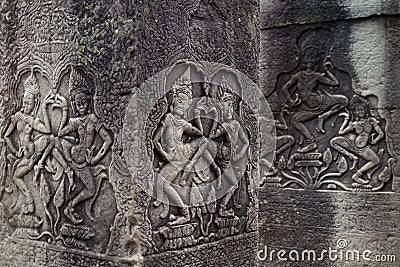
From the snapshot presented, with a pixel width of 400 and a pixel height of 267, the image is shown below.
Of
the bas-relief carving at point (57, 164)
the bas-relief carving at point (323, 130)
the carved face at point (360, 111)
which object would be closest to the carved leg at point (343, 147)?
the bas-relief carving at point (323, 130)

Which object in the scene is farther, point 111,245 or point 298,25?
point 298,25

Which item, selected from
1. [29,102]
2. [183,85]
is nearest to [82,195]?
[29,102]

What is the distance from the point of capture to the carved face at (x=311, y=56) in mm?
5311

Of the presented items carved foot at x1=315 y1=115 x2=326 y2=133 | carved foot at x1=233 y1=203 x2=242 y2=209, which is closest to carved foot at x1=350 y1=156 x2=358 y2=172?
carved foot at x1=315 y1=115 x2=326 y2=133

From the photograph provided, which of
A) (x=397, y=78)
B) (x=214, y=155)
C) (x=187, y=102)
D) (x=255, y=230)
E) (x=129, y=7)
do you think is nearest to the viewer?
(x=129, y=7)

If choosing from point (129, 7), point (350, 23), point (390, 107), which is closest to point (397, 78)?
point (390, 107)

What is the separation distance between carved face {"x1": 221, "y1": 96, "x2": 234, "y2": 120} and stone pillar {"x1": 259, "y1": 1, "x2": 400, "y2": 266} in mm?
2168

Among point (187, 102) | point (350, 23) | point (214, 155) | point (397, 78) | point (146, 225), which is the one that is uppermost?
point (350, 23)

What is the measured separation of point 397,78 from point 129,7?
2.96 metres

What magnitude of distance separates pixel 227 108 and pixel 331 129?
224cm

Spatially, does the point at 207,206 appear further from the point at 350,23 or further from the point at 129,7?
the point at 350,23

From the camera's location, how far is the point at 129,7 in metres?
2.70

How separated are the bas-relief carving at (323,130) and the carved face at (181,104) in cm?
256

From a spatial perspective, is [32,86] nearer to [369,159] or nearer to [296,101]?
[296,101]
